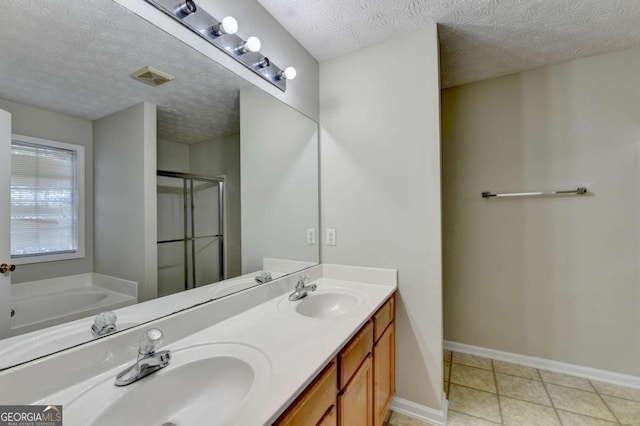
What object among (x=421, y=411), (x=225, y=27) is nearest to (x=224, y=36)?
(x=225, y=27)

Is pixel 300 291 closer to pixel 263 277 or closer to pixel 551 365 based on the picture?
pixel 263 277

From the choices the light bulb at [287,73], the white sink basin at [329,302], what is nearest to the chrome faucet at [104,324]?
the white sink basin at [329,302]

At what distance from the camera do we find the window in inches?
29.2

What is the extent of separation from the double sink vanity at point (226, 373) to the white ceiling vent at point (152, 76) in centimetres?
85

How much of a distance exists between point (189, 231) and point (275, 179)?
703 mm

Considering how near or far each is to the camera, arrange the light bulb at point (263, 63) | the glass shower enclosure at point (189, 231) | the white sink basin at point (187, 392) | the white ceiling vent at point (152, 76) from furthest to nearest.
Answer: the light bulb at point (263, 63)
the glass shower enclosure at point (189, 231)
the white ceiling vent at point (152, 76)
the white sink basin at point (187, 392)

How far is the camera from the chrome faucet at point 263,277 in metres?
1.53

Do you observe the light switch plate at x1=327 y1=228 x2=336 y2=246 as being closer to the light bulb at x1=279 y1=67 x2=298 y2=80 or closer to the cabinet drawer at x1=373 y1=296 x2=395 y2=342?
the cabinet drawer at x1=373 y1=296 x2=395 y2=342

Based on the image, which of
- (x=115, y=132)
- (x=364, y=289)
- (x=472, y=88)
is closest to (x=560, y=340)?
(x=364, y=289)

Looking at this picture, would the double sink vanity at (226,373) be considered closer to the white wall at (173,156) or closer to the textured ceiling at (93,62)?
the white wall at (173,156)

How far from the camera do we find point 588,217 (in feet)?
6.84

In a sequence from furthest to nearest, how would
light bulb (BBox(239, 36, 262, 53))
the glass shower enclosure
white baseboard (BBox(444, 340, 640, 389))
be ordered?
white baseboard (BBox(444, 340, 640, 389))
light bulb (BBox(239, 36, 262, 53))
the glass shower enclosure

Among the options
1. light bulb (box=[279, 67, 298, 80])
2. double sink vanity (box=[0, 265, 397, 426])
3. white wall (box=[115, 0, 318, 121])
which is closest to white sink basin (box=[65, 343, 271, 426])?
double sink vanity (box=[0, 265, 397, 426])

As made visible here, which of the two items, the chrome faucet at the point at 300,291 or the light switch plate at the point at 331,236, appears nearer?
the chrome faucet at the point at 300,291
